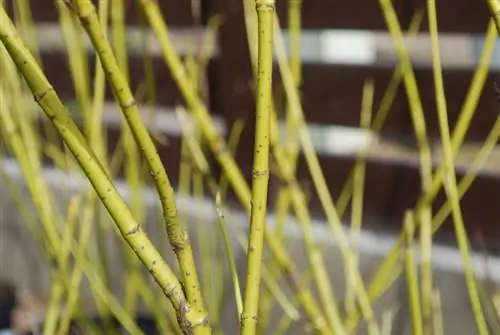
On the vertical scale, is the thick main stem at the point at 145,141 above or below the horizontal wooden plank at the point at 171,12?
below

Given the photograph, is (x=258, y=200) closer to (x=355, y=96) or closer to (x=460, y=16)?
(x=460, y=16)

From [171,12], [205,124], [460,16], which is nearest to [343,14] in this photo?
[460,16]

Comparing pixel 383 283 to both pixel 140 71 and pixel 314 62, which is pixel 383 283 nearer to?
pixel 314 62

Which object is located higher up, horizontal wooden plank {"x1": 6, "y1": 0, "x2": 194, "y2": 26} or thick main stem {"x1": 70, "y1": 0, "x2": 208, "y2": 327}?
horizontal wooden plank {"x1": 6, "y1": 0, "x2": 194, "y2": 26}

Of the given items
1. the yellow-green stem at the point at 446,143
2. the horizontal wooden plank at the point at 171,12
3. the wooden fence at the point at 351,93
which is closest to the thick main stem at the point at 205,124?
the yellow-green stem at the point at 446,143

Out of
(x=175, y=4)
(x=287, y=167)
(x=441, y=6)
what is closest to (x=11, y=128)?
(x=287, y=167)

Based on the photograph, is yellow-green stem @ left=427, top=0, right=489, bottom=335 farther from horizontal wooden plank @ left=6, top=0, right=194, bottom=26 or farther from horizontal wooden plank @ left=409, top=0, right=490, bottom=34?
horizontal wooden plank @ left=6, top=0, right=194, bottom=26

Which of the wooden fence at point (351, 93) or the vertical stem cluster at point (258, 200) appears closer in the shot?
the vertical stem cluster at point (258, 200)

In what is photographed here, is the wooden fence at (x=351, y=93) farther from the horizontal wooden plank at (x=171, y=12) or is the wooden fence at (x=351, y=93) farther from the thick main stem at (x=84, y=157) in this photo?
the thick main stem at (x=84, y=157)

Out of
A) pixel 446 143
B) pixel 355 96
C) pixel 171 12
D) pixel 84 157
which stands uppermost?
pixel 171 12

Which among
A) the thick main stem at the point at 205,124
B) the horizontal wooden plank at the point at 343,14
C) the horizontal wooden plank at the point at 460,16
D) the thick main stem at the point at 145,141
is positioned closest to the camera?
the thick main stem at the point at 145,141

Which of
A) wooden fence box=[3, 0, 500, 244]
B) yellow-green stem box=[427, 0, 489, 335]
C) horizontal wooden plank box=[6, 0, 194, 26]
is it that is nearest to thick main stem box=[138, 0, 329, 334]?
yellow-green stem box=[427, 0, 489, 335]
